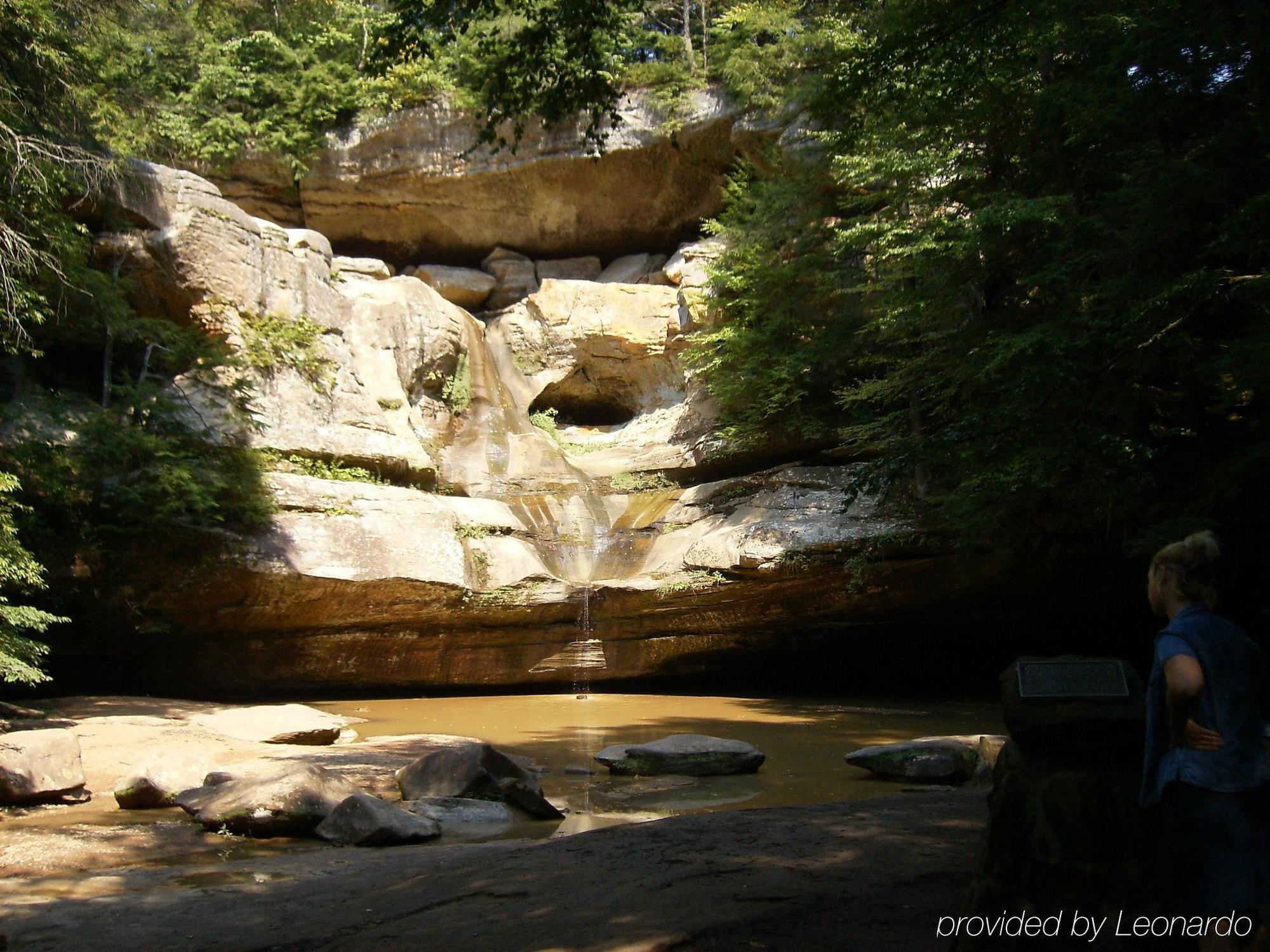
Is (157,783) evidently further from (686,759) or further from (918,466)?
(918,466)

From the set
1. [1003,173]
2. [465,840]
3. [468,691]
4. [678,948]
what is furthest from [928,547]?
[678,948]

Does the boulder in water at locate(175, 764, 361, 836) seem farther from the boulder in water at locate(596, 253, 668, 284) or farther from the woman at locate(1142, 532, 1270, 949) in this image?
the boulder in water at locate(596, 253, 668, 284)

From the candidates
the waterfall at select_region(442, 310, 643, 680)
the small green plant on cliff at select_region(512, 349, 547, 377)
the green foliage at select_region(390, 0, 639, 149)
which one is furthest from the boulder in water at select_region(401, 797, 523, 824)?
the small green plant on cliff at select_region(512, 349, 547, 377)

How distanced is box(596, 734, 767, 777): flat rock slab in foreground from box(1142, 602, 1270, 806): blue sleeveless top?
595 cm

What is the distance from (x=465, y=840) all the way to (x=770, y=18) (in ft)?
68.2

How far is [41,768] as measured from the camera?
21.5 feet

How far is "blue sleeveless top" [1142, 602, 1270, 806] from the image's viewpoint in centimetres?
246

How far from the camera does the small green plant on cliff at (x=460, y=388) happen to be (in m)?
20.4

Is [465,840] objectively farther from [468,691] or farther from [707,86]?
[707,86]

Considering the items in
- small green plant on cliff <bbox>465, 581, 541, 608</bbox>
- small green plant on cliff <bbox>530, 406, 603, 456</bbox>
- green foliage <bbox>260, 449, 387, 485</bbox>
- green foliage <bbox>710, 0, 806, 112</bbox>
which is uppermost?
green foliage <bbox>710, 0, 806, 112</bbox>

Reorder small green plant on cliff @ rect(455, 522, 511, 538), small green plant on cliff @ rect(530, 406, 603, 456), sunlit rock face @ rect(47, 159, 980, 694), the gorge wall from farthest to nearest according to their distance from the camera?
small green plant on cliff @ rect(530, 406, 603, 456) → small green plant on cliff @ rect(455, 522, 511, 538) → the gorge wall → sunlit rock face @ rect(47, 159, 980, 694)

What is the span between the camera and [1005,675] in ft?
11.2

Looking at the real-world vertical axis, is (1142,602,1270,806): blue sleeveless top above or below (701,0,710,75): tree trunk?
below

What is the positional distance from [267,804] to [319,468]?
32.9 feet
